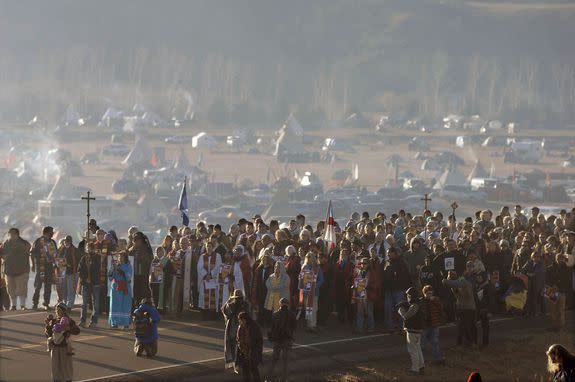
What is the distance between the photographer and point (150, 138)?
140 meters

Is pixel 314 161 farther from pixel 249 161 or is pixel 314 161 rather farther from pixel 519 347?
pixel 519 347

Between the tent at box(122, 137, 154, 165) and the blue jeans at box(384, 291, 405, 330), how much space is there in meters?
103

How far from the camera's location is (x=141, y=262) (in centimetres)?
2081

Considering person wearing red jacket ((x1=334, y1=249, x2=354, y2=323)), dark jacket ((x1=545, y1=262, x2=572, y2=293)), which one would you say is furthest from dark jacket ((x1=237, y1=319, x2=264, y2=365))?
dark jacket ((x1=545, y1=262, x2=572, y2=293))

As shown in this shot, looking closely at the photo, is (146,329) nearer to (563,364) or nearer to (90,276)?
(90,276)

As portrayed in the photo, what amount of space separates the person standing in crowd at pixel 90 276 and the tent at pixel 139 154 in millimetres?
102080

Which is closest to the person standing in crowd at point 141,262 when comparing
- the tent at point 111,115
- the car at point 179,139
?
the car at point 179,139

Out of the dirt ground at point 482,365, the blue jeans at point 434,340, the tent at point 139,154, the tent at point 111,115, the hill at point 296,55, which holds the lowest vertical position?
the dirt ground at point 482,365

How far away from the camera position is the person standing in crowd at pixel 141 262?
20.8m

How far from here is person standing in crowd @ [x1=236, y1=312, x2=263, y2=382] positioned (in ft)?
53.0

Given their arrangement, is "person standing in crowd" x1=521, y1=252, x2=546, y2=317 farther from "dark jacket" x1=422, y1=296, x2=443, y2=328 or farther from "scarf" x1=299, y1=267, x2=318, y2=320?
"dark jacket" x1=422, y1=296, x2=443, y2=328

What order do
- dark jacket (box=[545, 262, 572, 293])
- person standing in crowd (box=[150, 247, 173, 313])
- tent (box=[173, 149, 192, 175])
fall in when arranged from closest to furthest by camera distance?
person standing in crowd (box=[150, 247, 173, 313]) < dark jacket (box=[545, 262, 572, 293]) < tent (box=[173, 149, 192, 175])

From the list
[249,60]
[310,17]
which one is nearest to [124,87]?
[249,60]

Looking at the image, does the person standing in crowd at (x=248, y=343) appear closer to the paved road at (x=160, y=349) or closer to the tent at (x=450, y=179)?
the paved road at (x=160, y=349)
